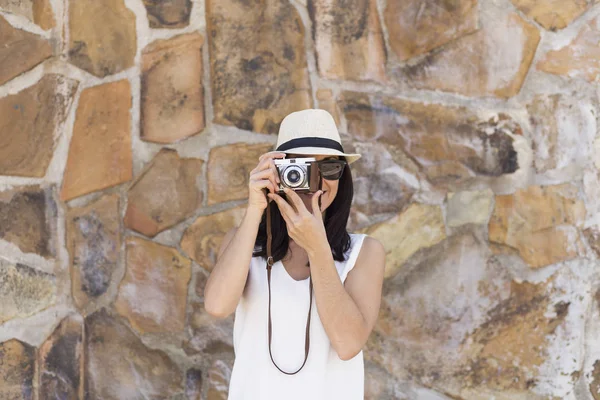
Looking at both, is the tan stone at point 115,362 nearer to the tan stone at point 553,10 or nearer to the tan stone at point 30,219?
the tan stone at point 30,219

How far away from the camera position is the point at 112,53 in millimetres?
2391

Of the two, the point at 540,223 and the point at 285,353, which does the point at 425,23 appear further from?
the point at 285,353

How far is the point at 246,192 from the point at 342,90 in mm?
527

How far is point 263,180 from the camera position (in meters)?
1.51

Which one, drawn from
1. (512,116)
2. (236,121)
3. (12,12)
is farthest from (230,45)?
(512,116)

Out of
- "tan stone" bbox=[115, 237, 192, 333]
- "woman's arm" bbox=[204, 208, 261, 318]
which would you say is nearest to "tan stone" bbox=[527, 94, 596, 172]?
"woman's arm" bbox=[204, 208, 261, 318]

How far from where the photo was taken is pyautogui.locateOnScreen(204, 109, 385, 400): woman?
1.49 meters

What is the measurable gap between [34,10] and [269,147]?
3.26ft

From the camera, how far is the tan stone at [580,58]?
222 centimetres

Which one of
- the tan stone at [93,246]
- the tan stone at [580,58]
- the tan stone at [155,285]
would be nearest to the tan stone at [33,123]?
the tan stone at [93,246]

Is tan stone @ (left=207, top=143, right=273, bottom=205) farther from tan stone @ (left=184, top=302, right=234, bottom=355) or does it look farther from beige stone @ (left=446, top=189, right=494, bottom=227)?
beige stone @ (left=446, top=189, right=494, bottom=227)

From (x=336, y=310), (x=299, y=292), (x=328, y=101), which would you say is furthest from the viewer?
(x=328, y=101)

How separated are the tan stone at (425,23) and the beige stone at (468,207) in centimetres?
55

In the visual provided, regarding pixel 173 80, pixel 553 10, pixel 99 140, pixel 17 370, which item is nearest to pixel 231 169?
pixel 173 80
